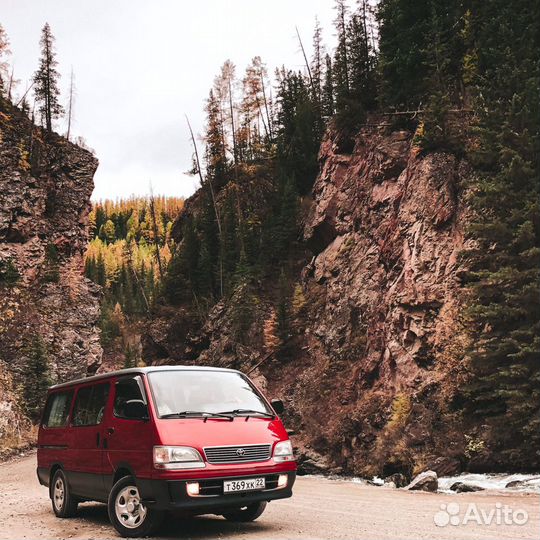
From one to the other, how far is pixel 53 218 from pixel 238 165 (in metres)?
18.5

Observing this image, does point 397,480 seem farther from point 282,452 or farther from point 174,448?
point 174,448

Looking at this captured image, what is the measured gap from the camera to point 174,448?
22.2 ft

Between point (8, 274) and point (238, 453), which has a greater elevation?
point (8, 274)

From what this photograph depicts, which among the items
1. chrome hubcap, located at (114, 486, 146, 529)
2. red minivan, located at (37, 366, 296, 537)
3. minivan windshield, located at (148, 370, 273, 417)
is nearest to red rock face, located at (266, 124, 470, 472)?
minivan windshield, located at (148, 370, 273, 417)

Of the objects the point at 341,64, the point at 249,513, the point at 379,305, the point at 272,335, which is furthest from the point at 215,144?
the point at 249,513

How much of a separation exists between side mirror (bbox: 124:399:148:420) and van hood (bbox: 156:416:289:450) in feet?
1.19

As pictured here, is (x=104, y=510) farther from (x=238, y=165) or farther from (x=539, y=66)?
(x=238, y=165)

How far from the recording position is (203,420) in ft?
23.8

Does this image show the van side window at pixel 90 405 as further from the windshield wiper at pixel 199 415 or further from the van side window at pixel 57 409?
the windshield wiper at pixel 199 415

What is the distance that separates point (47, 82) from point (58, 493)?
4799 centimetres

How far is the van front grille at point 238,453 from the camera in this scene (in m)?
6.88

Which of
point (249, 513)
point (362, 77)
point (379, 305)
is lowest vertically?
point (249, 513)

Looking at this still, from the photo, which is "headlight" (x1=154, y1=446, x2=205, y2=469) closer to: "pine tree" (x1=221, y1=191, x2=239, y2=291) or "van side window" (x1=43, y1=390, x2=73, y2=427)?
"van side window" (x1=43, y1=390, x2=73, y2=427)

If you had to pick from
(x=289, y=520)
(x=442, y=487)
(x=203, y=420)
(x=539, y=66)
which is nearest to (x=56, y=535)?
(x=203, y=420)
